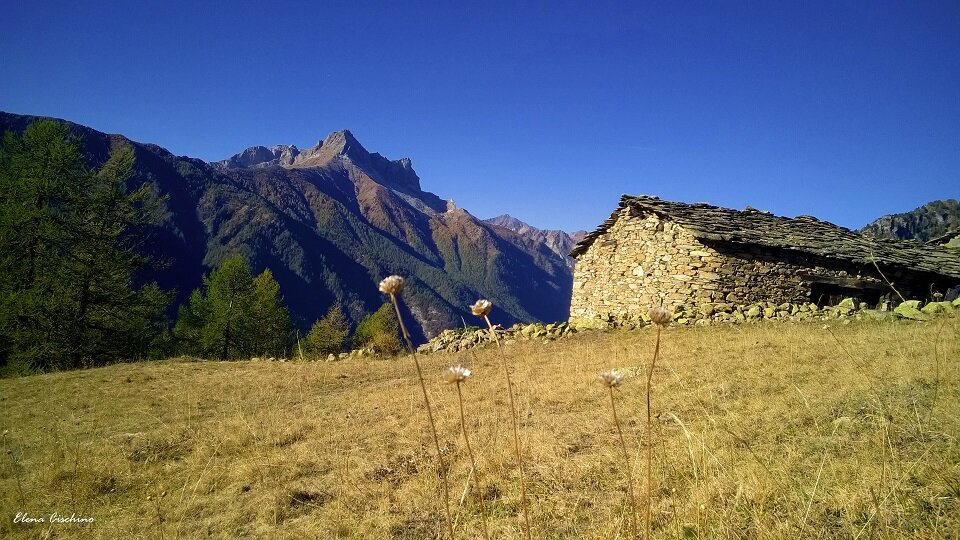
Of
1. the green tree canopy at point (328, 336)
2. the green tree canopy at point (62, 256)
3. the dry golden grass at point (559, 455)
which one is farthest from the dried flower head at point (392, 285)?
the green tree canopy at point (328, 336)

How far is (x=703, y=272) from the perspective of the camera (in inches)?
534

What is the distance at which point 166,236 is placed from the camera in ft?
496

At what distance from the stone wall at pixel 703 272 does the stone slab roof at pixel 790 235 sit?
404 mm

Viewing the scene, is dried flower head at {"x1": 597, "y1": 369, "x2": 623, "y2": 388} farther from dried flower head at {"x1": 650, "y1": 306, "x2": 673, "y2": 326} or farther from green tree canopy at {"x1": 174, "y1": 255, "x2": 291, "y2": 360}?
green tree canopy at {"x1": 174, "y1": 255, "x2": 291, "y2": 360}

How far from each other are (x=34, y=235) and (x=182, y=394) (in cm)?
1420

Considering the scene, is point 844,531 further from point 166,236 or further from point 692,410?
point 166,236

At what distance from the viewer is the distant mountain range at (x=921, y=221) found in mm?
50406

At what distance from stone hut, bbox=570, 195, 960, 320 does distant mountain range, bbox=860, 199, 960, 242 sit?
4675 cm

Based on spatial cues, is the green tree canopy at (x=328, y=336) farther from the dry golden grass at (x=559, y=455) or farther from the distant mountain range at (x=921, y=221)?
the distant mountain range at (x=921, y=221)

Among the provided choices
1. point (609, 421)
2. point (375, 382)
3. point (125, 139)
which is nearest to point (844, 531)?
point (609, 421)

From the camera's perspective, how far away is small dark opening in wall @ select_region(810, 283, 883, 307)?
14023 millimetres

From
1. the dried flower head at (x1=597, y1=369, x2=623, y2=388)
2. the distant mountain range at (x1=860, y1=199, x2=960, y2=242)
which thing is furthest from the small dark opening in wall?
the distant mountain range at (x1=860, y1=199, x2=960, y2=242)

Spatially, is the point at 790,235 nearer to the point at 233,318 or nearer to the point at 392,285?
the point at 392,285

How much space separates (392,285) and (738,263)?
46.9 feet
